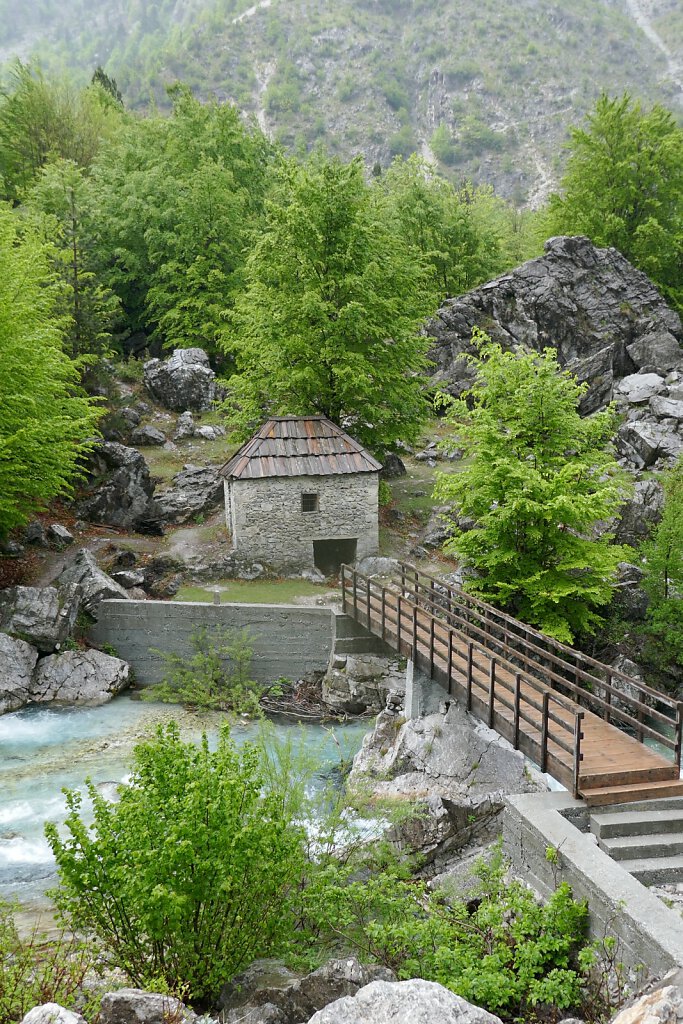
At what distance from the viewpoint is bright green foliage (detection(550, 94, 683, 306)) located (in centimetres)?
3888

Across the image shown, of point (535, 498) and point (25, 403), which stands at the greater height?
point (25, 403)

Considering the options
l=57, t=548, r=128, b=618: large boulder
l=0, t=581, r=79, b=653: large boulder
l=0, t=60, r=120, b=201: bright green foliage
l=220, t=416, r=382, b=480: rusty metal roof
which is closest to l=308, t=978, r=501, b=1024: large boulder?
l=0, t=581, r=79, b=653: large boulder

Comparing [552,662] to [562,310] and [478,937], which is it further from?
[562,310]

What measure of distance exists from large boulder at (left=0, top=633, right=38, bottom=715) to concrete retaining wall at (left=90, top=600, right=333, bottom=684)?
1.87m

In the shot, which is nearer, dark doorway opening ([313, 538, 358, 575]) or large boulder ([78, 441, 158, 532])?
dark doorway opening ([313, 538, 358, 575])

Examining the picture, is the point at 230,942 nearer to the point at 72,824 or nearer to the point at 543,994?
the point at 72,824

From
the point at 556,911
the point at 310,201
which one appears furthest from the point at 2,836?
the point at 310,201

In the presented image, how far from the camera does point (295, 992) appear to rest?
7.38m

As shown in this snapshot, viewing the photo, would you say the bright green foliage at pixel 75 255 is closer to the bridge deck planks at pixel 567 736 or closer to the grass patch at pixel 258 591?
the grass patch at pixel 258 591

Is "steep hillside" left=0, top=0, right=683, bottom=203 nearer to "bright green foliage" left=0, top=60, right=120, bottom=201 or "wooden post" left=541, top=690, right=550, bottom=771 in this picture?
"bright green foliage" left=0, top=60, right=120, bottom=201

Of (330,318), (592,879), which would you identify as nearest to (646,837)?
(592,879)

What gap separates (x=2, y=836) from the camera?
43.3 feet

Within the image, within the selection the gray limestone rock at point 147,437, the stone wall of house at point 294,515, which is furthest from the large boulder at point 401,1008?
the gray limestone rock at point 147,437

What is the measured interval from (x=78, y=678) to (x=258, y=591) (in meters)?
5.11
